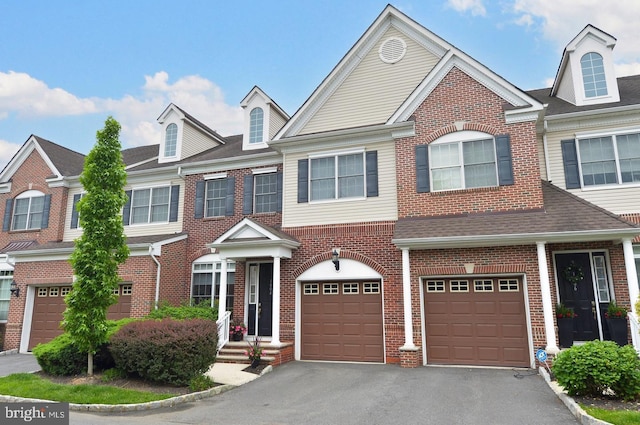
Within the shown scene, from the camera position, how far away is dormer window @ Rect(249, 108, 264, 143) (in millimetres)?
18203

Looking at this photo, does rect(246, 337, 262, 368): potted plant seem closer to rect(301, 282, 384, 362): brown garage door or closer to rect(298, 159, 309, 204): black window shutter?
rect(301, 282, 384, 362): brown garage door

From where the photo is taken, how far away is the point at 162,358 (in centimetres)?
1001

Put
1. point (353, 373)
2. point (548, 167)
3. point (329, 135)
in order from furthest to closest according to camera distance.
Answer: point (329, 135)
point (548, 167)
point (353, 373)

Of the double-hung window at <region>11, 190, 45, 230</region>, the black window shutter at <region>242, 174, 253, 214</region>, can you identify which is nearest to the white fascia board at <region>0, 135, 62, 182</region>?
the double-hung window at <region>11, 190, 45, 230</region>

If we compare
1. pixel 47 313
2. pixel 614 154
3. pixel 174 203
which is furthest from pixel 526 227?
pixel 47 313

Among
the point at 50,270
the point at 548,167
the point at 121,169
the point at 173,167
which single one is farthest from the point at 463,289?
the point at 50,270

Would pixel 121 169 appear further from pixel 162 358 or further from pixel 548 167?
pixel 548 167

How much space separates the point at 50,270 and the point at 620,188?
20.0 m

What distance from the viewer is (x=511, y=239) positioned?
37.8 feet

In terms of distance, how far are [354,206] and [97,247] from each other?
297 inches

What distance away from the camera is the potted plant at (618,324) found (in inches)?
438

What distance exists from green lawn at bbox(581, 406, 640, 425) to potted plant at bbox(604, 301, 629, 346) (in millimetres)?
4970

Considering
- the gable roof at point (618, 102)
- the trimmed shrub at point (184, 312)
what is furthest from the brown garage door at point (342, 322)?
the gable roof at point (618, 102)

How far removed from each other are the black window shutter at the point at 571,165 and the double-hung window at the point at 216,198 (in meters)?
11.9
